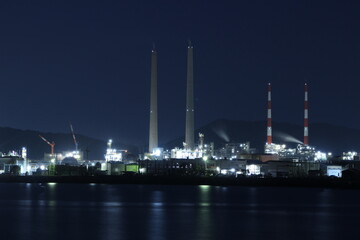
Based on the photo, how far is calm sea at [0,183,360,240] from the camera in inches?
984

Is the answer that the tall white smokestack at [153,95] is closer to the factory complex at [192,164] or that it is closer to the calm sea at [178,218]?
the factory complex at [192,164]

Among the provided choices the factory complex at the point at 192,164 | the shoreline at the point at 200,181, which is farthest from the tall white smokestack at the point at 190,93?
the shoreline at the point at 200,181

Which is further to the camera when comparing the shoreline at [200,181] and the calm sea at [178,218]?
the shoreline at [200,181]

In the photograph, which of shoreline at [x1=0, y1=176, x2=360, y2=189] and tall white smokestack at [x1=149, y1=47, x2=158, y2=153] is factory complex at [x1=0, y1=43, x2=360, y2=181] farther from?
shoreline at [x1=0, y1=176, x2=360, y2=189]

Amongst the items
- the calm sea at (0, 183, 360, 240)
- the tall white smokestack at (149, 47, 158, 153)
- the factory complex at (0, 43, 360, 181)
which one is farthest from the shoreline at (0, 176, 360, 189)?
the calm sea at (0, 183, 360, 240)

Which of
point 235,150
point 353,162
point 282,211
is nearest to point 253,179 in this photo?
point 353,162

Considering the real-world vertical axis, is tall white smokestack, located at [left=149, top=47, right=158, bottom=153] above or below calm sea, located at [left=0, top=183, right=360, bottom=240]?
above

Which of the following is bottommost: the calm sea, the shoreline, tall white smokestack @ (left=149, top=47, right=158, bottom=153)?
the calm sea

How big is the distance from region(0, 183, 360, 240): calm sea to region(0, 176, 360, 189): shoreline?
19.7 meters

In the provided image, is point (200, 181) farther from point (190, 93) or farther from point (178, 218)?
point (178, 218)

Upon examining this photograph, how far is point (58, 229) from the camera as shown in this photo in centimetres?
2619

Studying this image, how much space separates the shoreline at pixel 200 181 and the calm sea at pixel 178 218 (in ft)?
64.5

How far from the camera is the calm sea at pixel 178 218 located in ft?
82.0

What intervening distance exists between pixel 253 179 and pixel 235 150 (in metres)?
20.3
